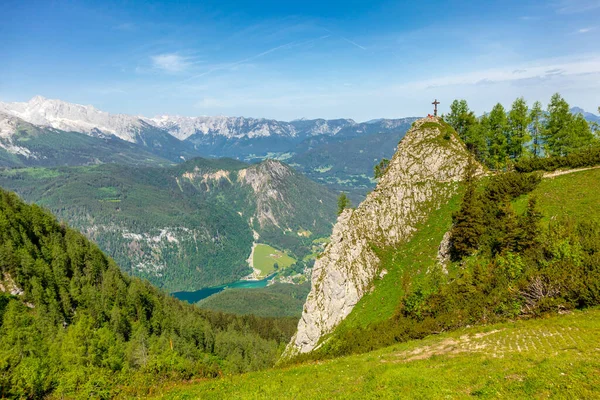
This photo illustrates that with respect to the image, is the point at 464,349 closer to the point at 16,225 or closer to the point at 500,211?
the point at 500,211

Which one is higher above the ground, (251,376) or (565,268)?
(565,268)

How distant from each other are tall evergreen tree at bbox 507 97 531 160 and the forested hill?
87.4 meters

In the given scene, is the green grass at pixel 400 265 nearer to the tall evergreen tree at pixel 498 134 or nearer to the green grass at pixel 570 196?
the green grass at pixel 570 196

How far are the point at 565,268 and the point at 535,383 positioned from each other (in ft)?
67.5

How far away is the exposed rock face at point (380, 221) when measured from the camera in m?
80.9

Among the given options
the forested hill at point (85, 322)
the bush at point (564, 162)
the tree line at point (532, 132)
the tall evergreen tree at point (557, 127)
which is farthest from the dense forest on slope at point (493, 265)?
the forested hill at point (85, 322)

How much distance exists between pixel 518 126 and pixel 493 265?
54491 mm

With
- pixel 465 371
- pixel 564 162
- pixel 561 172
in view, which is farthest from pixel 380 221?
pixel 465 371

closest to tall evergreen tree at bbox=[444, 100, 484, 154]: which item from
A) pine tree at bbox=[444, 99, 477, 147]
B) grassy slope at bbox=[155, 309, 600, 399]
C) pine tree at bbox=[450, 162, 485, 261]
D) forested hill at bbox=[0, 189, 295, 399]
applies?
pine tree at bbox=[444, 99, 477, 147]

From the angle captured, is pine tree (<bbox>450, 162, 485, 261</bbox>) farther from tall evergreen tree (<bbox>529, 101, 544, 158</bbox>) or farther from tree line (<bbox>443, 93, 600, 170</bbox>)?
tall evergreen tree (<bbox>529, 101, 544, 158</bbox>)

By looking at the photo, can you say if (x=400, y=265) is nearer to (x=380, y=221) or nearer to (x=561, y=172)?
(x=380, y=221)

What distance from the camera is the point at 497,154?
87.8m

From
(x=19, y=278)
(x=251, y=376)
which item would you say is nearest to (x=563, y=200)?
(x=251, y=376)

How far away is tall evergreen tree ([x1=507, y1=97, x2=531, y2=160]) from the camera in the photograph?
80438 millimetres
